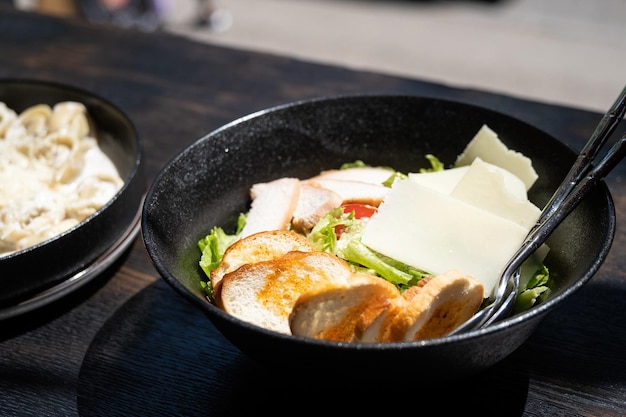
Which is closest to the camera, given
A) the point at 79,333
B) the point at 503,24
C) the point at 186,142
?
the point at 79,333

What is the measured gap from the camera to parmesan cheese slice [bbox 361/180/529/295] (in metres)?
1.00

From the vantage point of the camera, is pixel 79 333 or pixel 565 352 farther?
pixel 79 333

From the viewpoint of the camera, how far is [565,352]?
1.06 m

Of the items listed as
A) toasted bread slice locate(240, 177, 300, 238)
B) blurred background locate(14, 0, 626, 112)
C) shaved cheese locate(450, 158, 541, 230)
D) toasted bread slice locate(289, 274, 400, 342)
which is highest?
shaved cheese locate(450, 158, 541, 230)

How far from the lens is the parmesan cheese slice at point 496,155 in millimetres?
1178

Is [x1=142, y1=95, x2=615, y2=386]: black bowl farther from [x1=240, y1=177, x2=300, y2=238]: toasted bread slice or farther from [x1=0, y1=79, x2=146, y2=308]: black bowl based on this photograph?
[x1=0, y1=79, x2=146, y2=308]: black bowl

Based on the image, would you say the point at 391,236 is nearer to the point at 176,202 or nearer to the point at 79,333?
the point at 176,202

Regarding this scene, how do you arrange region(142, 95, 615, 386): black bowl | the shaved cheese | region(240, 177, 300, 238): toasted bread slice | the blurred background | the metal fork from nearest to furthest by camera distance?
region(142, 95, 615, 386): black bowl → the metal fork → the shaved cheese → region(240, 177, 300, 238): toasted bread slice → the blurred background

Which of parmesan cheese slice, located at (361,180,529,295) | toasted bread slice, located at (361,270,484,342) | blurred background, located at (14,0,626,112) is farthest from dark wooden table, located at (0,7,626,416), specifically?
blurred background, located at (14,0,626,112)

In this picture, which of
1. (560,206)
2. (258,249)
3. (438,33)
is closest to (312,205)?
(258,249)

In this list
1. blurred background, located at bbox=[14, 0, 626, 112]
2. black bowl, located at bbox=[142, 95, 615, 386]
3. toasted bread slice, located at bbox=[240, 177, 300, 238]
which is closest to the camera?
black bowl, located at bbox=[142, 95, 615, 386]

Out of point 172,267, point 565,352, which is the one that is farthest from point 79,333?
point 565,352

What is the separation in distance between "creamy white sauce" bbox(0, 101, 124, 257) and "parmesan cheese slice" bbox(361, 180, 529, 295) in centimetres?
64

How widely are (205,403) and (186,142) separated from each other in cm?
92
